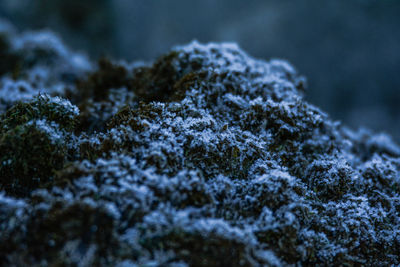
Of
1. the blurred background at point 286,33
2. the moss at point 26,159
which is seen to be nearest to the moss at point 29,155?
the moss at point 26,159

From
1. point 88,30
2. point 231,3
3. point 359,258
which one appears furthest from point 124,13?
point 359,258

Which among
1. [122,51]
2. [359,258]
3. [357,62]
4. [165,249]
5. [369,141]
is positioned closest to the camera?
[165,249]

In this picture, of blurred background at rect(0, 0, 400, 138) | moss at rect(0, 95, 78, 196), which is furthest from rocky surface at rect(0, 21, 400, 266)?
blurred background at rect(0, 0, 400, 138)

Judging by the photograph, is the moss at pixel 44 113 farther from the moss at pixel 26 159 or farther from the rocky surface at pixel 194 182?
the moss at pixel 26 159

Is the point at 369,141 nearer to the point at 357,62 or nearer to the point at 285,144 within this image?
the point at 285,144

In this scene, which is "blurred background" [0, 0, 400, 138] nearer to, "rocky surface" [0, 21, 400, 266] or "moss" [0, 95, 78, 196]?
"rocky surface" [0, 21, 400, 266]

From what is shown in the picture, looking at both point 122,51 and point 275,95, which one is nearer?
point 275,95
